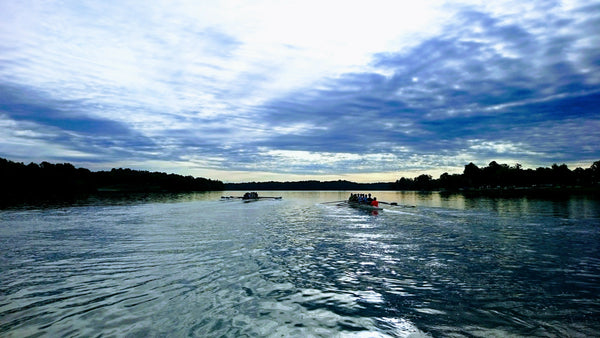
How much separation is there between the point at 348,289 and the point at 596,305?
800cm

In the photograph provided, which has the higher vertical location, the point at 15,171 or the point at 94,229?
the point at 15,171

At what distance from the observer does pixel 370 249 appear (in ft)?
67.5

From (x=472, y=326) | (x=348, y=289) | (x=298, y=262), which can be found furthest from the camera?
(x=298, y=262)

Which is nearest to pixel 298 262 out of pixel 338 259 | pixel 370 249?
pixel 338 259

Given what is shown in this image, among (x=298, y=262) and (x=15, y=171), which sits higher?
(x=15, y=171)

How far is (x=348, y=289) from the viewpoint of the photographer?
40.7 feet

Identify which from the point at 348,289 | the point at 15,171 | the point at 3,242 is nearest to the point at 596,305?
the point at 348,289

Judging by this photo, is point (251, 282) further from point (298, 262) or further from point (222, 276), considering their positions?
point (298, 262)

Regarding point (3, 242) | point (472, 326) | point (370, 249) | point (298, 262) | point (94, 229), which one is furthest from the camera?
point (94, 229)

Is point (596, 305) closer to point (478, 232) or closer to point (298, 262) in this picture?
point (298, 262)

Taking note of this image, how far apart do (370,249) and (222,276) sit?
10.2m

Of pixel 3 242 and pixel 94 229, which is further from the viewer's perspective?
pixel 94 229

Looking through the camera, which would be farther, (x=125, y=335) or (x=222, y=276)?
(x=222, y=276)

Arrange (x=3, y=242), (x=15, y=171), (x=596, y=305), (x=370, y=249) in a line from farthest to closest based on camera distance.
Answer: (x=15, y=171)
(x=3, y=242)
(x=370, y=249)
(x=596, y=305)
